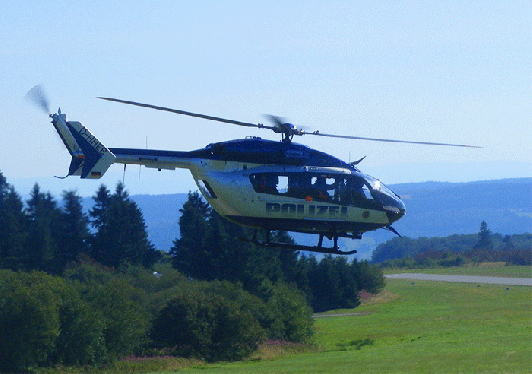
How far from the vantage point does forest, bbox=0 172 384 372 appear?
5594 cm

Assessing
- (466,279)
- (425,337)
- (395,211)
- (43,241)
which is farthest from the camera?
(466,279)

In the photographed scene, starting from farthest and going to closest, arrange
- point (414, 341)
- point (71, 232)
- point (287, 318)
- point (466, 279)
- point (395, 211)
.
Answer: point (466, 279)
point (71, 232)
point (287, 318)
point (414, 341)
point (395, 211)

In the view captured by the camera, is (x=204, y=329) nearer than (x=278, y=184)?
No

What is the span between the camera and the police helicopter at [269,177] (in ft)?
87.6

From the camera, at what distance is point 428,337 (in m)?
71.2

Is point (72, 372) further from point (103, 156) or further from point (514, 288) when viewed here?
point (514, 288)

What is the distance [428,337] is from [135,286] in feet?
97.1

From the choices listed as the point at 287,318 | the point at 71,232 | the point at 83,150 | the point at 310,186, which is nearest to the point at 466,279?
the point at 287,318

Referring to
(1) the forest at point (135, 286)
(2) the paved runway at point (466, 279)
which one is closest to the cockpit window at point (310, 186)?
(1) the forest at point (135, 286)

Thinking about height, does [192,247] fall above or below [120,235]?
below

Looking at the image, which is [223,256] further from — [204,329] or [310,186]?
[310,186]

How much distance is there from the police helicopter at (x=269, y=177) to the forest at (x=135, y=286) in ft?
97.3

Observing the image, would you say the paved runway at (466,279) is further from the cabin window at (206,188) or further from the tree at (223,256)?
the cabin window at (206,188)

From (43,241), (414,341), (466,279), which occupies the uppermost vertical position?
(43,241)
